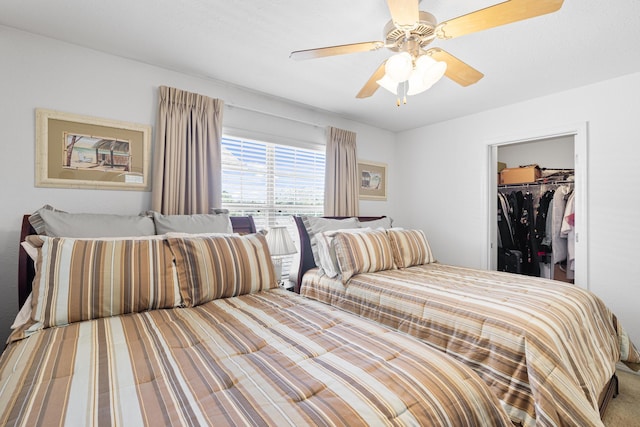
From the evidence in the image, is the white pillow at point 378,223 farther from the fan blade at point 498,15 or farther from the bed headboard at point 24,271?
the bed headboard at point 24,271

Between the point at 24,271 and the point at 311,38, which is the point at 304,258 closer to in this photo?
the point at 311,38

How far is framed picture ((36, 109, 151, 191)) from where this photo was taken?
6.57ft

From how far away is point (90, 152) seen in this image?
84.4 inches

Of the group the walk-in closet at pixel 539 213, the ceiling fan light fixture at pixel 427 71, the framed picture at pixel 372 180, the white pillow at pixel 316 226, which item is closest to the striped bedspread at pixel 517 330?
the white pillow at pixel 316 226

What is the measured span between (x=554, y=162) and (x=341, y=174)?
3266 mm

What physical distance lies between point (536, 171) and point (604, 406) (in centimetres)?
312

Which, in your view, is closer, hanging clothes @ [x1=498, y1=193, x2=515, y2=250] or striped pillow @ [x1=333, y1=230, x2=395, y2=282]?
striped pillow @ [x1=333, y1=230, x2=395, y2=282]

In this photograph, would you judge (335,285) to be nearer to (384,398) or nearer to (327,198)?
(327,198)

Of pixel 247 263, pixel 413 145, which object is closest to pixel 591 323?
pixel 247 263

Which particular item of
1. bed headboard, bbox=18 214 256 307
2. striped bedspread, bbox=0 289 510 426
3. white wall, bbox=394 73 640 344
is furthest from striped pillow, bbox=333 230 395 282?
bed headboard, bbox=18 214 256 307

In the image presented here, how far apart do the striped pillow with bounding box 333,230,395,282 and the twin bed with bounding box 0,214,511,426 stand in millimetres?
727

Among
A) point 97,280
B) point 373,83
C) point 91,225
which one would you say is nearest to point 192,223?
point 91,225

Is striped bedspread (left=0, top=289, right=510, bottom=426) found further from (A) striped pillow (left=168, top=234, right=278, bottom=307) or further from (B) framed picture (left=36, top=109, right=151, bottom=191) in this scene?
(B) framed picture (left=36, top=109, right=151, bottom=191)

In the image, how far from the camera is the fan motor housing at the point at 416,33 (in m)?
1.51
